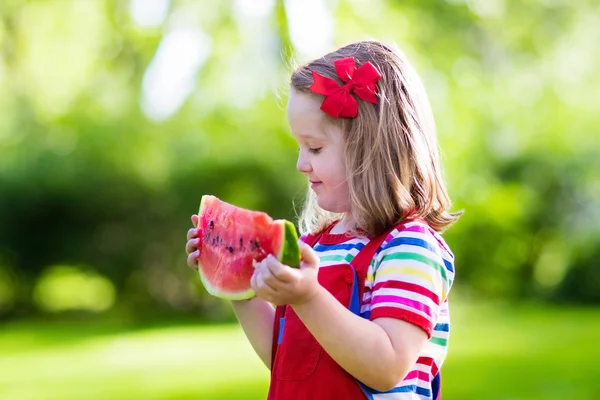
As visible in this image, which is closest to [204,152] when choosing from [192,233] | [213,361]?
[213,361]

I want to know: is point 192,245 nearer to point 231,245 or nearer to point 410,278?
point 231,245

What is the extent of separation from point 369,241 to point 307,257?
341 mm

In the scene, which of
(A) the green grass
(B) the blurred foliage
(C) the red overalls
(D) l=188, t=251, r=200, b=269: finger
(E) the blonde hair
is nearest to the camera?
(C) the red overalls

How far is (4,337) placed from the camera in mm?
12414

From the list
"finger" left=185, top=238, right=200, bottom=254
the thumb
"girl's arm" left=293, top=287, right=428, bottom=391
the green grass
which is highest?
the green grass

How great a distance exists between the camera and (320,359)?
89.7 inches

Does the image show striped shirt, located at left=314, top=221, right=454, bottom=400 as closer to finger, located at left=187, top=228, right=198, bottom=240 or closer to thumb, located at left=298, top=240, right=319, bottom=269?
thumb, located at left=298, top=240, right=319, bottom=269

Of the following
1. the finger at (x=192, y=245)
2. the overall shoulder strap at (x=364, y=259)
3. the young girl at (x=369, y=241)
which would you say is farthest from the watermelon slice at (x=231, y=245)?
the overall shoulder strap at (x=364, y=259)

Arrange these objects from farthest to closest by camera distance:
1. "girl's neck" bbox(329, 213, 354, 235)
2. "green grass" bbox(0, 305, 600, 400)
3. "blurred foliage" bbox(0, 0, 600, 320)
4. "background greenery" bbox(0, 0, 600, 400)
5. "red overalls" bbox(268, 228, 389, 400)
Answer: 1. "blurred foliage" bbox(0, 0, 600, 320)
2. "background greenery" bbox(0, 0, 600, 400)
3. "green grass" bbox(0, 305, 600, 400)
4. "girl's neck" bbox(329, 213, 354, 235)
5. "red overalls" bbox(268, 228, 389, 400)

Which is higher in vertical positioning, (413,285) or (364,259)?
(364,259)

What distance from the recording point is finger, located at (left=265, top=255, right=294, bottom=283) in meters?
1.96

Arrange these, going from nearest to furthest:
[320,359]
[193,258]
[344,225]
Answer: [320,359]
[344,225]
[193,258]

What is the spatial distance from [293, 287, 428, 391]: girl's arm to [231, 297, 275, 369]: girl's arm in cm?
58

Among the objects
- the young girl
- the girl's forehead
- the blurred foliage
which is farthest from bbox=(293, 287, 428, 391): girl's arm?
the blurred foliage
